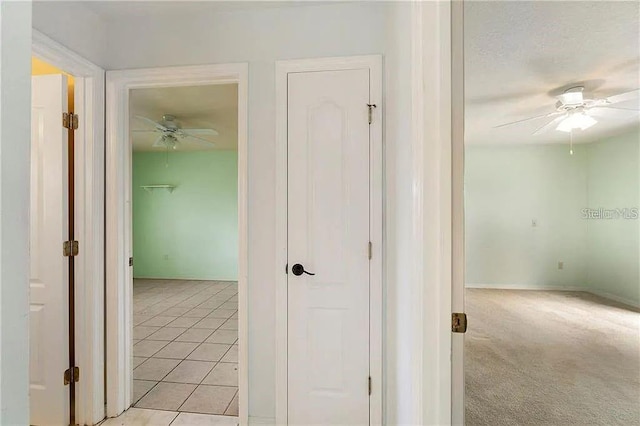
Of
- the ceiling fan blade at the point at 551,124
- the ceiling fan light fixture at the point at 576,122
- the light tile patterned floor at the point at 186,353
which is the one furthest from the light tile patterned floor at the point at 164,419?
the ceiling fan blade at the point at 551,124

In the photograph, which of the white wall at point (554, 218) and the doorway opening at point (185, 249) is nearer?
the white wall at point (554, 218)

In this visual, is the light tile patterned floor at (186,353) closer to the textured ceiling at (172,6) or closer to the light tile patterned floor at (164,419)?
Answer: the light tile patterned floor at (164,419)

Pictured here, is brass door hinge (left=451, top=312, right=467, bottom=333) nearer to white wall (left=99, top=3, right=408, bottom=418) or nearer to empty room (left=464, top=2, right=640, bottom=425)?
empty room (left=464, top=2, right=640, bottom=425)

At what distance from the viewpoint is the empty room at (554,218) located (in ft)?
4.17

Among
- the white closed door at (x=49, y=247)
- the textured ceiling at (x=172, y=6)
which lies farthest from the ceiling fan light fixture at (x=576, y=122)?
the white closed door at (x=49, y=247)

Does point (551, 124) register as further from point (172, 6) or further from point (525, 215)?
point (172, 6)

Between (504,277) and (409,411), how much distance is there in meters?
1.40

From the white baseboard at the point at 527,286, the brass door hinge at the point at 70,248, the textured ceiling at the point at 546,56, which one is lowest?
the white baseboard at the point at 527,286

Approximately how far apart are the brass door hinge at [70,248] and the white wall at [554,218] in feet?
7.40

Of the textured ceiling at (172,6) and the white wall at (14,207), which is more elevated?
the textured ceiling at (172,6)

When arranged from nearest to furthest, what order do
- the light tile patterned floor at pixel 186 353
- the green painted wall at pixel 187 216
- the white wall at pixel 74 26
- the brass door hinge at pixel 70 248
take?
the white wall at pixel 74 26 < the brass door hinge at pixel 70 248 < the light tile patterned floor at pixel 186 353 < the green painted wall at pixel 187 216

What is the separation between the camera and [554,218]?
153 centimetres

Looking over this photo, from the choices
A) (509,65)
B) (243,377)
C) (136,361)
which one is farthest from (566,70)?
(136,361)

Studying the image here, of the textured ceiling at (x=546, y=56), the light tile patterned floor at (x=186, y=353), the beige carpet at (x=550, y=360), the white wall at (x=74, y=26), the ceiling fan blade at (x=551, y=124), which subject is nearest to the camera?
the textured ceiling at (x=546, y=56)
